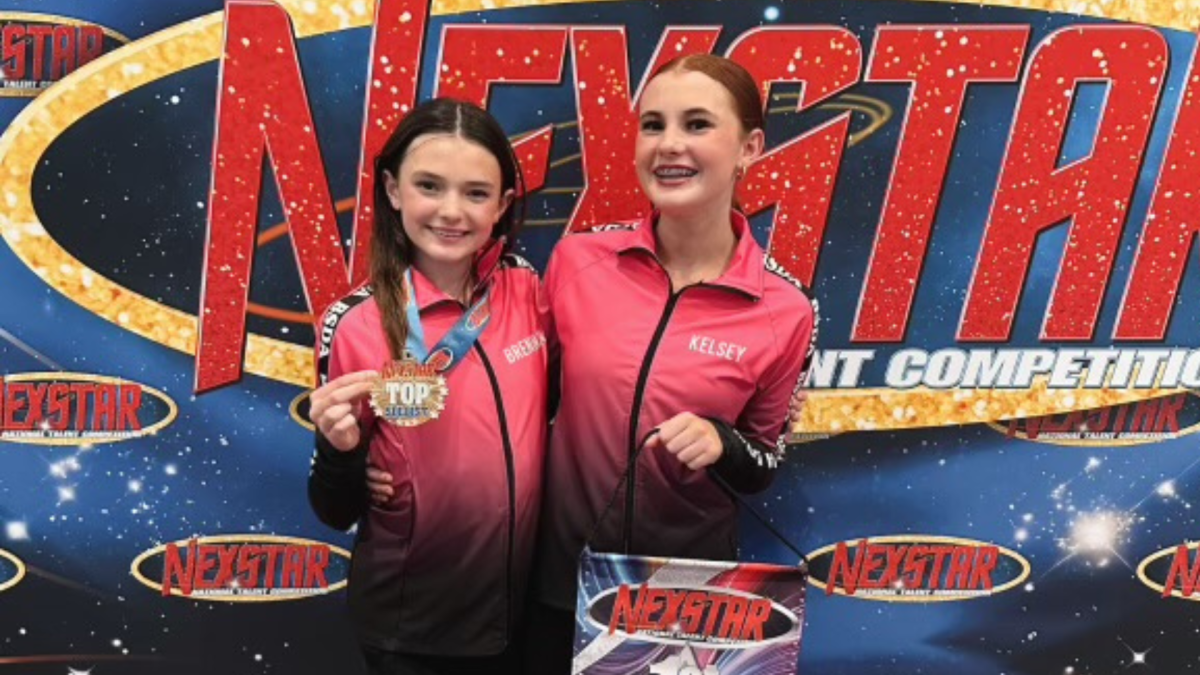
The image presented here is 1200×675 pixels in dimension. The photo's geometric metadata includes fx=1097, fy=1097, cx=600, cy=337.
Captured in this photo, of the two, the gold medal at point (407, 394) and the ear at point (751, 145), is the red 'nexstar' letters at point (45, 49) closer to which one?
the gold medal at point (407, 394)

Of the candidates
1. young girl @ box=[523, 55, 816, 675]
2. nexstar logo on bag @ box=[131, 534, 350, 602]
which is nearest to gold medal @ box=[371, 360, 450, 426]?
young girl @ box=[523, 55, 816, 675]

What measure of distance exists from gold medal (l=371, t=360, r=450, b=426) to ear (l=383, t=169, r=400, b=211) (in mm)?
312

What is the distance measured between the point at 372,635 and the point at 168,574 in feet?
3.27

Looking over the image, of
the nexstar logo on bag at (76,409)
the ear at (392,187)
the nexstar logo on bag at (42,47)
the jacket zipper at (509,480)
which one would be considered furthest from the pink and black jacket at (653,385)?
the nexstar logo on bag at (42,47)

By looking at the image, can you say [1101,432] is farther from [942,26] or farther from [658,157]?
[658,157]

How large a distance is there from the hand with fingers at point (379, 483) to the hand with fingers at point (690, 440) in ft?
1.49

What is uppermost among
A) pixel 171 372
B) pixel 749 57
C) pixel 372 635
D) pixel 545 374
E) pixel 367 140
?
pixel 749 57

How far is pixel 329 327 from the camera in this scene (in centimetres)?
185

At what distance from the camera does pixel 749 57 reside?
8.15ft

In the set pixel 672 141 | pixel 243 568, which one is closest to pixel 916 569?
pixel 672 141

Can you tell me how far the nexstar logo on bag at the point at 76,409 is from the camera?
2.56m

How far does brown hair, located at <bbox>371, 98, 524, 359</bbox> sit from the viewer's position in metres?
1.83

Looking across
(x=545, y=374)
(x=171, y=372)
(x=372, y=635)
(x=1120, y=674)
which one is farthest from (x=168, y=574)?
(x=1120, y=674)

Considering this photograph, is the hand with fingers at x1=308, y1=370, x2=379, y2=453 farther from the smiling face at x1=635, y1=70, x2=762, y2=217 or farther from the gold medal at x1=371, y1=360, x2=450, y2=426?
the smiling face at x1=635, y1=70, x2=762, y2=217
